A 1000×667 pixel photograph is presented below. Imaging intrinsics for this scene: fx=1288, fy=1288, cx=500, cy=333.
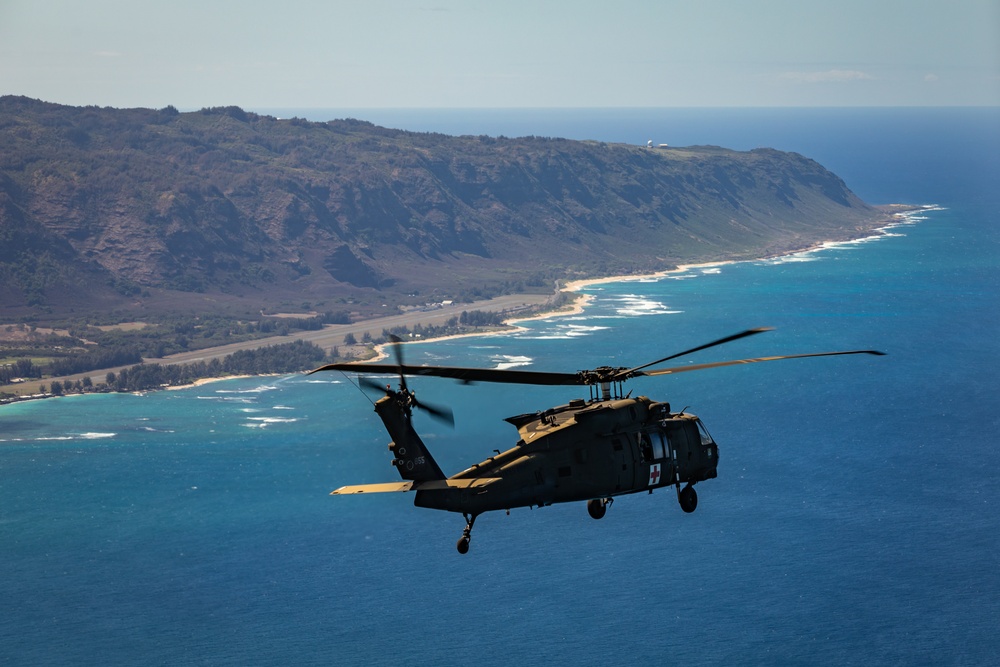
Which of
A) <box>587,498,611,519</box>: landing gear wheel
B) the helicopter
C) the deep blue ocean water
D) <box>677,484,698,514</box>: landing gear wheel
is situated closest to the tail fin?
the helicopter

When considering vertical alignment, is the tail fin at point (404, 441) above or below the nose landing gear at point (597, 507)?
above

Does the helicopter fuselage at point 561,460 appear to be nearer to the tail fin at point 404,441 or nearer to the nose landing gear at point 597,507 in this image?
the tail fin at point 404,441

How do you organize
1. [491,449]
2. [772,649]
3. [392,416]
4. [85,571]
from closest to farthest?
1. [392,416]
2. [772,649]
3. [85,571]
4. [491,449]

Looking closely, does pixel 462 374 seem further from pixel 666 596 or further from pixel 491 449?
pixel 491 449

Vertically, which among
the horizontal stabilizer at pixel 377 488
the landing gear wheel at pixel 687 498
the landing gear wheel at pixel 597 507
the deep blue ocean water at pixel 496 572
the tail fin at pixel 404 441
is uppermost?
the tail fin at pixel 404 441

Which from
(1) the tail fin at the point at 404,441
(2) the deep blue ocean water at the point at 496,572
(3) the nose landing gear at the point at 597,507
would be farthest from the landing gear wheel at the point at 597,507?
(2) the deep blue ocean water at the point at 496,572

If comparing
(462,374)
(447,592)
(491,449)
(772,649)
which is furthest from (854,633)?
(462,374)
